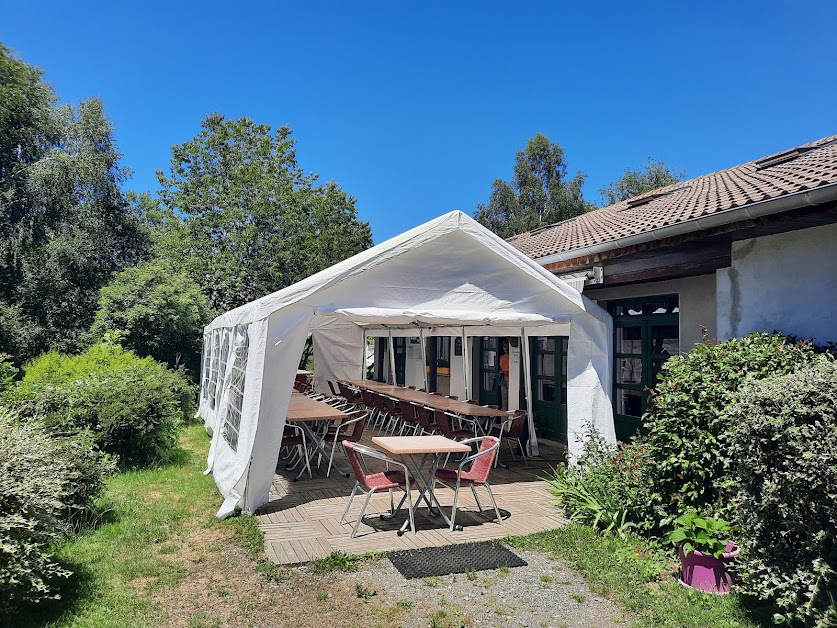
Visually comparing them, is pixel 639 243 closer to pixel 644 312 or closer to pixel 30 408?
pixel 644 312

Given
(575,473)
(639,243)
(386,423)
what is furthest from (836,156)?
(386,423)

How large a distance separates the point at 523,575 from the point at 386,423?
8.25m

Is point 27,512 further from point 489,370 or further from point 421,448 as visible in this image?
point 489,370

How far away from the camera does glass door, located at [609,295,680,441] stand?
8.02m

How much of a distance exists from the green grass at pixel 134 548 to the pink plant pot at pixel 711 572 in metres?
3.42

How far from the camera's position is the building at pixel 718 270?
17.3 feet

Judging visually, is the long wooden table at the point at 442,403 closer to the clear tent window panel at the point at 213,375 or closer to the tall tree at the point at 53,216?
the clear tent window panel at the point at 213,375

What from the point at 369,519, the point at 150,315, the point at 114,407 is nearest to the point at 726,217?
the point at 369,519

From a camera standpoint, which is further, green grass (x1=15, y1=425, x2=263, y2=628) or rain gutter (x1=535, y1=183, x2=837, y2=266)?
rain gutter (x1=535, y1=183, x2=837, y2=266)

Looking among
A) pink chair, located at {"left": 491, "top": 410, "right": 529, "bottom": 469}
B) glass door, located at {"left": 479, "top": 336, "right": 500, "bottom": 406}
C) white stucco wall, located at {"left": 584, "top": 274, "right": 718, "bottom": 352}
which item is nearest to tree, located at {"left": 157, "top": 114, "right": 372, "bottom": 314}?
glass door, located at {"left": 479, "top": 336, "right": 500, "bottom": 406}

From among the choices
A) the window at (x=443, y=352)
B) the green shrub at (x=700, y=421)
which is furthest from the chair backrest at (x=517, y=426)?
the window at (x=443, y=352)

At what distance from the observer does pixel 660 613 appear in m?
3.89

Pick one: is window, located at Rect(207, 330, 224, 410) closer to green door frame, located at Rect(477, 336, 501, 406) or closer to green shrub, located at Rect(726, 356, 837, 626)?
green door frame, located at Rect(477, 336, 501, 406)

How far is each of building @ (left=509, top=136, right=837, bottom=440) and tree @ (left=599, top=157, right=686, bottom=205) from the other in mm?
23491
